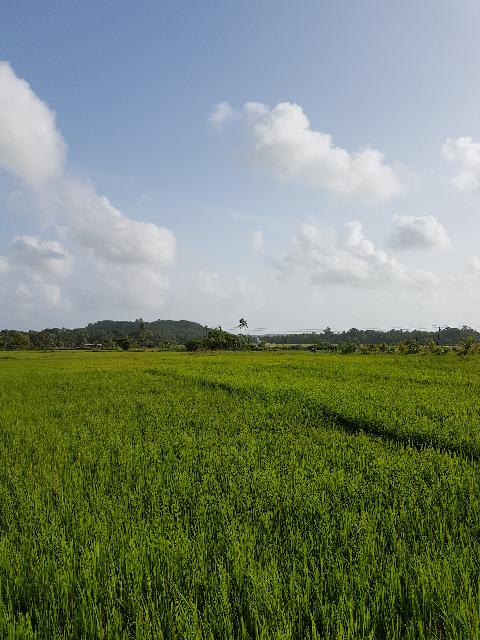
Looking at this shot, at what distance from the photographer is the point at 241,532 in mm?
3230

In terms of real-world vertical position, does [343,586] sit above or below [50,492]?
above

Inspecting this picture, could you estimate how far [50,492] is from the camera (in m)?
4.46

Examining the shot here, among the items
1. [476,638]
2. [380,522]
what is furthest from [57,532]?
[476,638]

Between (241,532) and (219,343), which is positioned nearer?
(241,532)

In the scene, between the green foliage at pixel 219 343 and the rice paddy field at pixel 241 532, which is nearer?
the rice paddy field at pixel 241 532

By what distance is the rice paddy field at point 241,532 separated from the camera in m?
2.21

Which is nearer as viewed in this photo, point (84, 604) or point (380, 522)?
point (84, 604)

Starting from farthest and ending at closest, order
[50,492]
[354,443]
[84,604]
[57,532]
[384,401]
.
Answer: [384,401] < [354,443] < [50,492] < [57,532] < [84,604]

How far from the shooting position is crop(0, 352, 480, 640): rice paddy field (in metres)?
2.21

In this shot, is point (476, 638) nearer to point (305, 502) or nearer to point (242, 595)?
point (242, 595)

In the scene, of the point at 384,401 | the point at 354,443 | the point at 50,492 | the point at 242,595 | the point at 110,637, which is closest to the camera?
the point at 110,637

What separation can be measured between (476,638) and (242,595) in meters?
1.35

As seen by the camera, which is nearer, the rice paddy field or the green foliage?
the rice paddy field

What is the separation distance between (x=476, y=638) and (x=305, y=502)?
197 centimetres
